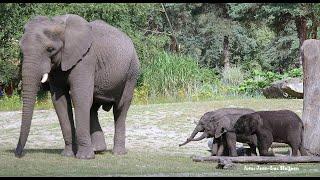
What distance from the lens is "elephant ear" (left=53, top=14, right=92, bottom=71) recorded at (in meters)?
13.0

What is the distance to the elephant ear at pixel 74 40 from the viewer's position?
12992 mm

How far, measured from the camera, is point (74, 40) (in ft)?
43.2

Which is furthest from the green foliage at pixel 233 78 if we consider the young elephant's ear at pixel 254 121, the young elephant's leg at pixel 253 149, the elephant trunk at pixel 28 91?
the elephant trunk at pixel 28 91

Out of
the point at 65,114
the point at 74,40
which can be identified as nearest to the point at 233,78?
the point at 65,114

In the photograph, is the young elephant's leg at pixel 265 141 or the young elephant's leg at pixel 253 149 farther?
the young elephant's leg at pixel 253 149

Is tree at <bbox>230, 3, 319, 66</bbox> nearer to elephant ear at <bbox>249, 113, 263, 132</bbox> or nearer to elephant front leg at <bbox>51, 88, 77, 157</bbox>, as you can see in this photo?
elephant ear at <bbox>249, 113, 263, 132</bbox>

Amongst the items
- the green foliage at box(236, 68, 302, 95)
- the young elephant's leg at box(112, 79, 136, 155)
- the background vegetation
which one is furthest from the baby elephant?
the green foliage at box(236, 68, 302, 95)

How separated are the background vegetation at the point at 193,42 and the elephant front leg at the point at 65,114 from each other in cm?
1474

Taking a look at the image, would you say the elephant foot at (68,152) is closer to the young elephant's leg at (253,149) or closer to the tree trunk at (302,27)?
the young elephant's leg at (253,149)

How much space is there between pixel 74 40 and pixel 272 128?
4.12 metres

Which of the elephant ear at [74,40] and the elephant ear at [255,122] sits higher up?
the elephant ear at [74,40]

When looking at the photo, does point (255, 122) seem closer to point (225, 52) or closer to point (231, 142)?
point (231, 142)

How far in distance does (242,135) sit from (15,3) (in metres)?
18.6

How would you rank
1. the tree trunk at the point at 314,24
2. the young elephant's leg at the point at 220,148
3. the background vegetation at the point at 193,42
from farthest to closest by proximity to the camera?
the tree trunk at the point at 314,24 → the background vegetation at the point at 193,42 → the young elephant's leg at the point at 220,148
